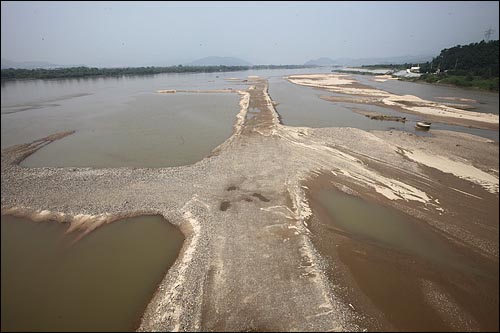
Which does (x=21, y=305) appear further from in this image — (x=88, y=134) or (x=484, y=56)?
(x=484, y=56)

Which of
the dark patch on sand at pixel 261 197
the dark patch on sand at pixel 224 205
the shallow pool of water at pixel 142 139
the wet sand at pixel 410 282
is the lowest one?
the wet sand at pixel 410 282

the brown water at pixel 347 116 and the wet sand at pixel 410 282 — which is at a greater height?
the brown water at pixel 347 116

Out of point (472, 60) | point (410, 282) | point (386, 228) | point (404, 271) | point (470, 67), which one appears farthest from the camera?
point (472, 60)

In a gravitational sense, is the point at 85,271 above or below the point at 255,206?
below

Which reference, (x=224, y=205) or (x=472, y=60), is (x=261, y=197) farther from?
(x=472, y=60)

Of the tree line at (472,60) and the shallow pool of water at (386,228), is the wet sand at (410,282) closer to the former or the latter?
the shallow pool of water at (386,228)

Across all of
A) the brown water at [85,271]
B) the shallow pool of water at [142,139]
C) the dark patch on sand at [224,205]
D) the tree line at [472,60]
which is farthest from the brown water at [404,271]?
the tree line at [472,60]

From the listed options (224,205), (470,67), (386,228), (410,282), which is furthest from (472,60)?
(224,205)

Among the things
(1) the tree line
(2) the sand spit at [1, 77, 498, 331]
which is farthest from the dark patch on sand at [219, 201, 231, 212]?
(1) the tree line
